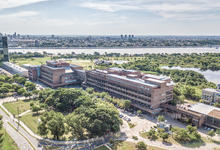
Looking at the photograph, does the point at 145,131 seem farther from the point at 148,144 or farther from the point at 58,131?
the point at 58,131

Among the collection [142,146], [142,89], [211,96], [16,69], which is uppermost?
[16,69]

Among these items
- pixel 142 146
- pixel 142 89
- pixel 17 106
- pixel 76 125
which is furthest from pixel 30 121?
pixel 142 89

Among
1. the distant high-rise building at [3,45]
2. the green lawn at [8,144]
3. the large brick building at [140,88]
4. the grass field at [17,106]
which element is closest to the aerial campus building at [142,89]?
the large brick building at [140,88]

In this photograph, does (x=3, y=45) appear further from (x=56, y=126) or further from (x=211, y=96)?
(x=211, y=96)

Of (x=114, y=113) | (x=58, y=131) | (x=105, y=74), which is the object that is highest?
(x=105, y=74)

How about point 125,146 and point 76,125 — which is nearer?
point 125,146

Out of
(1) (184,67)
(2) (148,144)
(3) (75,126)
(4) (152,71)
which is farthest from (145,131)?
(1) (184,67)

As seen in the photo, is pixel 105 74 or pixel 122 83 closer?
pixel 122 83
